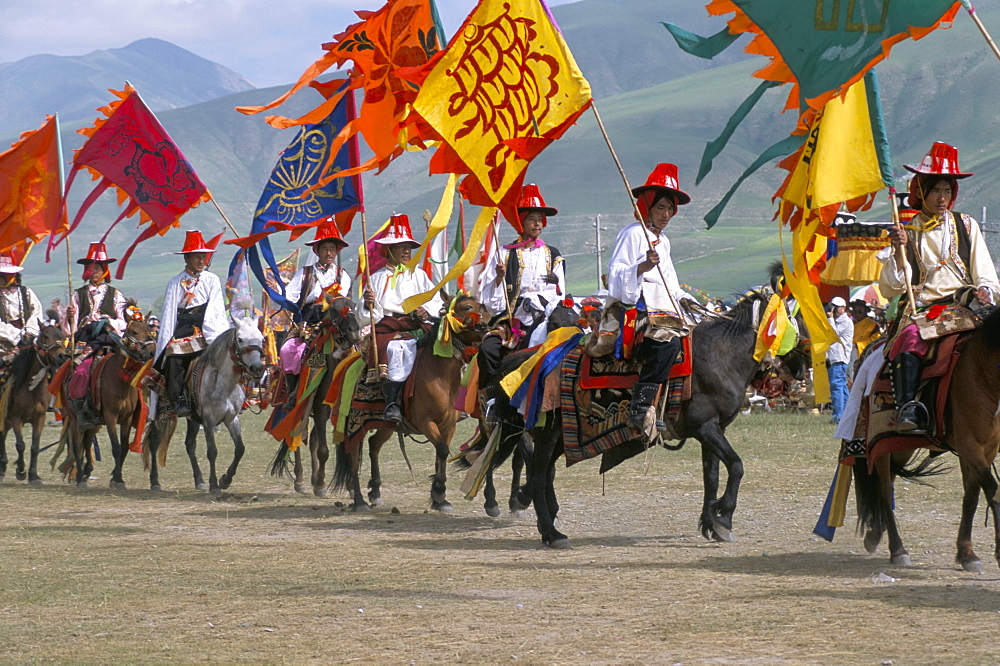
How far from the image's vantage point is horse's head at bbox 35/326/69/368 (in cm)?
1886

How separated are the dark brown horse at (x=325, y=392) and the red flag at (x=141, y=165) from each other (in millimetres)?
2122

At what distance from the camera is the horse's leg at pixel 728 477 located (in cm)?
1062

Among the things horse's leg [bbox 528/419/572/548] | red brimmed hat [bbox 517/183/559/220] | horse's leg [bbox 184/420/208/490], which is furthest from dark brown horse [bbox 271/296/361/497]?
horse's leg [bbox 528/419/572/548]

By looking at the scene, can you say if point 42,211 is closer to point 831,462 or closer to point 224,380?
point 224,380

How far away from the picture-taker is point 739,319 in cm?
1098

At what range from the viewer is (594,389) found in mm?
10914

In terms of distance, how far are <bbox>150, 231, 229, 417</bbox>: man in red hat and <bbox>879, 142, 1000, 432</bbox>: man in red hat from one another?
9449 mm

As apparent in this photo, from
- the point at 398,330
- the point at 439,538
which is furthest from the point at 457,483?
the point at 439,538

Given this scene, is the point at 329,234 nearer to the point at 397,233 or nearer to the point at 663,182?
the point at 397,233

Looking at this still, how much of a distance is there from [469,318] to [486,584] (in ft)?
14.0

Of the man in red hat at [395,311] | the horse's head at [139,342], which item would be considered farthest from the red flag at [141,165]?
the man in red hat at [395,311]

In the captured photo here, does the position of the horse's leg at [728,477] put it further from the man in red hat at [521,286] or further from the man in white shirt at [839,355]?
the man in white shirt at [839,355]

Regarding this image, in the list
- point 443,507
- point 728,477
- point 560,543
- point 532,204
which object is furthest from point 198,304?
point 728,477

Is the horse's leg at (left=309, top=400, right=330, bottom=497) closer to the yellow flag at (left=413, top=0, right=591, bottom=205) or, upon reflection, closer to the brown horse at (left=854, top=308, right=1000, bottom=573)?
the yellow flag at (left=413, top=0, right=591, bottom=205)
